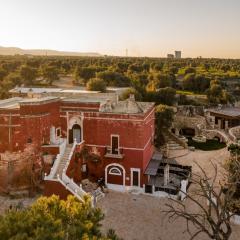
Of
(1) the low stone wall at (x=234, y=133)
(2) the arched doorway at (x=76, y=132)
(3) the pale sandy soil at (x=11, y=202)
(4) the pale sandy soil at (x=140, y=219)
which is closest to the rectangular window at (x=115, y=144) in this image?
(2) the arched doorway at (x=76, y=132)

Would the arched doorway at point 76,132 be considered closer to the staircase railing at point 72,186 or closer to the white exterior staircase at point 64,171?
the white exterior staircase at point 64,171

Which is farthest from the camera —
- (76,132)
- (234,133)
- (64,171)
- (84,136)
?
(234,133)

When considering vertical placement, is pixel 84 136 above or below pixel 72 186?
above

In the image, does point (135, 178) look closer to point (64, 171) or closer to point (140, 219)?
point (140, 219)

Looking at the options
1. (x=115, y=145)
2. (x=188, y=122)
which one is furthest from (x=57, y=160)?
(x=188, y=122)

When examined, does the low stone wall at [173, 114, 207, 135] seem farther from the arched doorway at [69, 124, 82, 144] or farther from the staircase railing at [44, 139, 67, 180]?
the staircase railing at [44, 139, 67, 180]

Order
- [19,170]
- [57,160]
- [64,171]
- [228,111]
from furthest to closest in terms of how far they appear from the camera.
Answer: [228,111] < [19,170] < [57,160] < [64,171]
